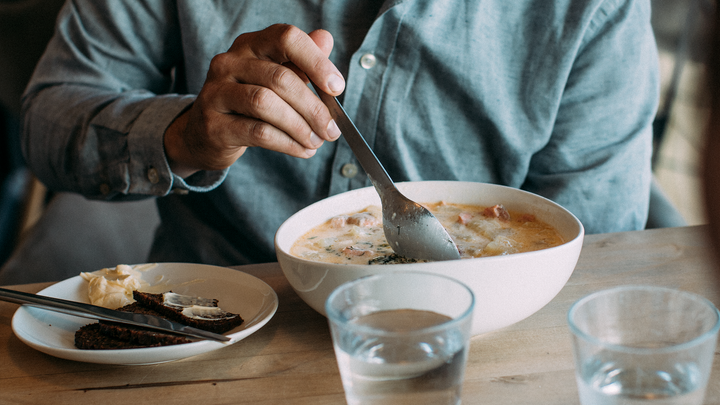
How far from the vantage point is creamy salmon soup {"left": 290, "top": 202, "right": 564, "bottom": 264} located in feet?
2.56

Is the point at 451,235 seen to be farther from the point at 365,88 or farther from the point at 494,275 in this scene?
the point at 365,88

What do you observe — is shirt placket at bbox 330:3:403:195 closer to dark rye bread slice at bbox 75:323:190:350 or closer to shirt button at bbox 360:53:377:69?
shirt button at bbox 360:53:377:69

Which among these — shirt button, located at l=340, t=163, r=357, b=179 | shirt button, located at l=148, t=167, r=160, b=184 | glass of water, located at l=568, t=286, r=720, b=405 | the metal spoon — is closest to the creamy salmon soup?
the metal spoon

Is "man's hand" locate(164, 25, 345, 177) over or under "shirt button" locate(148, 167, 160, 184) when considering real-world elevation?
over

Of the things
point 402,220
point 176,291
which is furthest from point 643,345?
point 176,291

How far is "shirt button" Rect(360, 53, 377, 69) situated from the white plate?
58 centimetres

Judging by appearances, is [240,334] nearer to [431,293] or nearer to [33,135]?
[431,293]

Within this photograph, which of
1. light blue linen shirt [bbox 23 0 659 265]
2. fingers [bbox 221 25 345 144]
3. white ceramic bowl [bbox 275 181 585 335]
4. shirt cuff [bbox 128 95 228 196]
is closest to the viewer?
white ceramic bowl [bbox 275 181 585 335]

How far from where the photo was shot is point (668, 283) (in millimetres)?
→ 841

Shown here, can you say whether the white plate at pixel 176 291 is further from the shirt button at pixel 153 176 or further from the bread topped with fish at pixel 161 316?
the shirt button at pixel 153 176

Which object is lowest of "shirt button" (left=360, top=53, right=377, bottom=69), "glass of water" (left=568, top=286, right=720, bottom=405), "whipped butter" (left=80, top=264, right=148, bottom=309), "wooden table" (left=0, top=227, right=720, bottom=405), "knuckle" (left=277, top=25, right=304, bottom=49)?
"whipped butter" (left=80, top=264, right=148, bottom=309)

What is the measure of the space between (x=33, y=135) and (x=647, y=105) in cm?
149

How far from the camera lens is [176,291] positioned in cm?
85

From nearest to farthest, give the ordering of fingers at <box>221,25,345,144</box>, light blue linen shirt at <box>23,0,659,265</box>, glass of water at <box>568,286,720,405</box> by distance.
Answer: glass of water at <box>568,286,720,405</box> → fingers at <box>221,25,345,144</box> → light blue linen shirt at <box>23,0,659,265</box>
